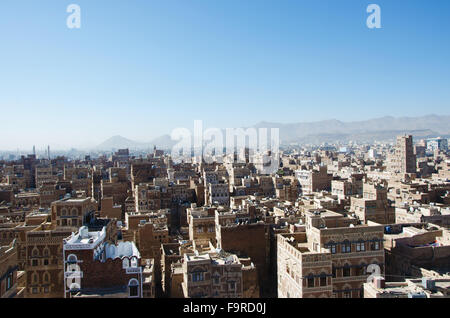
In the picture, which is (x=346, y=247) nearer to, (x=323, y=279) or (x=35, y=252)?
(x=323, y=279)

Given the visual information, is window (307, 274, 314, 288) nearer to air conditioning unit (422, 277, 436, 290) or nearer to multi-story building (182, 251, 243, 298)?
multi-story building (182, 251, 243, 298)

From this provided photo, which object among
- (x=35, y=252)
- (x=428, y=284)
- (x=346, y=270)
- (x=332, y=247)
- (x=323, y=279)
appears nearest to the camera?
(x=428, y=284)

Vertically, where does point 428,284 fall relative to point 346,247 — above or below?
below

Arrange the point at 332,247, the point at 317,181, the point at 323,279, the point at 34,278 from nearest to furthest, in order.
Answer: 1. the point at 323,279
2. the point at 332,247
3. the point at 34,278
4. the point at 317,181

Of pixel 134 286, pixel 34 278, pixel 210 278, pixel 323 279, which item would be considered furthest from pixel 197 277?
pixel 34 278

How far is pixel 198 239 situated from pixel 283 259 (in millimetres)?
8634

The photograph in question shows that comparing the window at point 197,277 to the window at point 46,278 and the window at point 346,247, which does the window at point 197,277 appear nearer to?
the window at point 346,247

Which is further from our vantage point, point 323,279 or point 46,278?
point 46,278

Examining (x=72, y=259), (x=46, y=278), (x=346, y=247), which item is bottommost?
(x=46, y=278)

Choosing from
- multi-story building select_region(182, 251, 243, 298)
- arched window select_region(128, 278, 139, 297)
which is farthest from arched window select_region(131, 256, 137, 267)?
multi-story building select_region(182, 251, 243, 298)

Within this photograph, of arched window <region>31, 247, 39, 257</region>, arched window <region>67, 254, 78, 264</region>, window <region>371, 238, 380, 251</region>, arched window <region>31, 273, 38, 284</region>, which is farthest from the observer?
arched window <region>31, 247, 39, 257</region>
